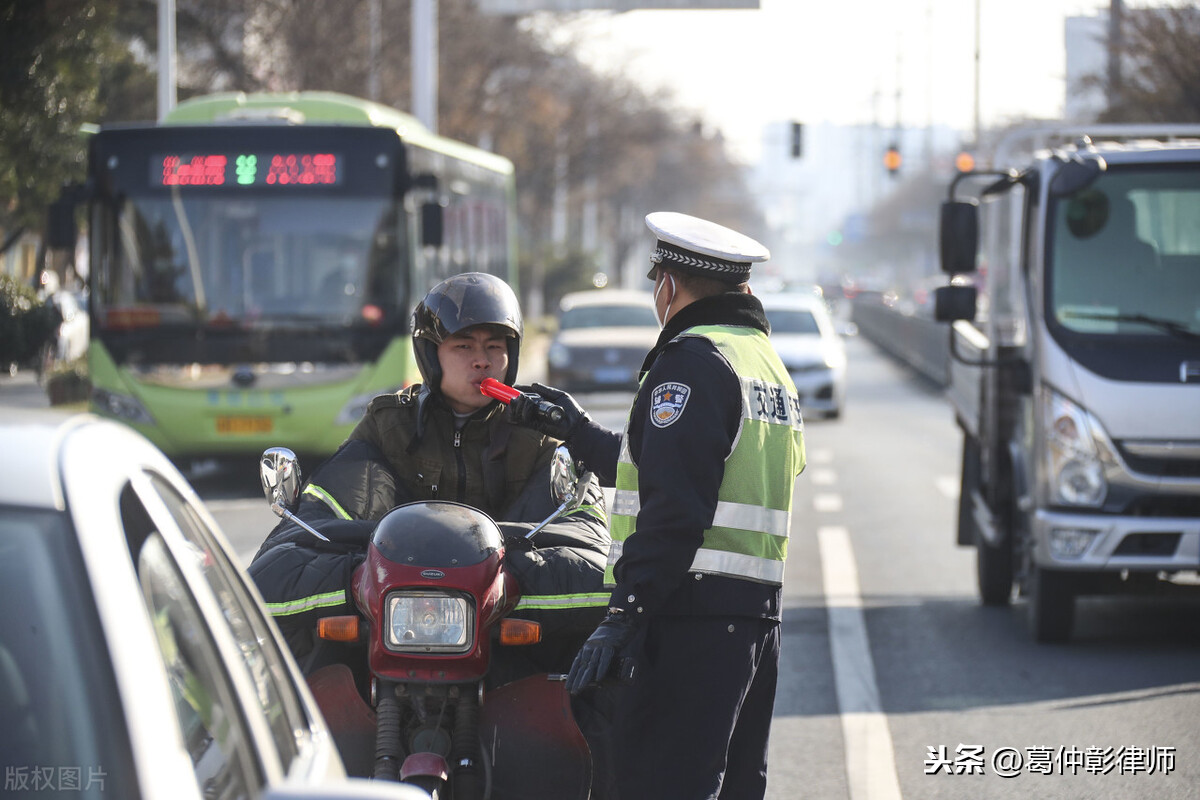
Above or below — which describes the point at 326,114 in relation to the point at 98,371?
above

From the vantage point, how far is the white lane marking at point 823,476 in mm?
16611

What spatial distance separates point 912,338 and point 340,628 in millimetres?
33935

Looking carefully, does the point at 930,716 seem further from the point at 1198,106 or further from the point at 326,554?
the point at 1198,106

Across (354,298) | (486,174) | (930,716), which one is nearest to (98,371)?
(354,298)

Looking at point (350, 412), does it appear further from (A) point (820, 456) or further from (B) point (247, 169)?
(A) point (820, 456)

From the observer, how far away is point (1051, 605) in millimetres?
8625

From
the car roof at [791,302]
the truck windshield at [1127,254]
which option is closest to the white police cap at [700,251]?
the truck windshield at [1127,254]

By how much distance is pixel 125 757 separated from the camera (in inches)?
75.7

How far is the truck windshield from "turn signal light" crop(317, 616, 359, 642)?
5.50 metres

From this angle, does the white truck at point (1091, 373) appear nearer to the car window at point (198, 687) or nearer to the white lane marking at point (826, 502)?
the white lane marking at point (826, 502)

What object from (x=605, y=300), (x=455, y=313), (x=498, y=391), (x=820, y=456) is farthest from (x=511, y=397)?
(x=605, y=300)

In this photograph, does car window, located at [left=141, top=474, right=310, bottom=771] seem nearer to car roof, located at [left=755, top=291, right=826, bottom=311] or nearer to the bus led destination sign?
the bus led destination sign

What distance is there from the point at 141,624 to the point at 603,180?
56.2 meters

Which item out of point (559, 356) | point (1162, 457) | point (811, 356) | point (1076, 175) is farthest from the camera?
point (811, 356)
